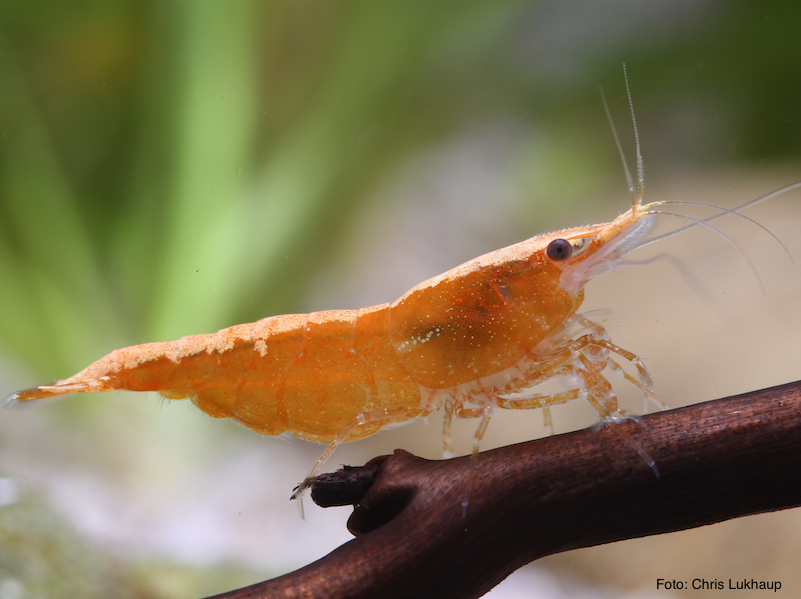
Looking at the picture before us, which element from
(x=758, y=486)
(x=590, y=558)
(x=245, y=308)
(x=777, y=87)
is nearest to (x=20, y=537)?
(x=245, y=308)

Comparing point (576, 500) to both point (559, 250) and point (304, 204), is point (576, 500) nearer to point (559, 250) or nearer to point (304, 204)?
point (559, 250)

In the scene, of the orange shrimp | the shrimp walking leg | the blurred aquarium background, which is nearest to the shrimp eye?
the orange shrimp

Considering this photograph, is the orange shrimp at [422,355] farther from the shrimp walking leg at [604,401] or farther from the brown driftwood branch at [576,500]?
the brown driftwood branch at [576,500]

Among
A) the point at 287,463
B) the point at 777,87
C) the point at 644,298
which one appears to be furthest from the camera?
the point at 287,463

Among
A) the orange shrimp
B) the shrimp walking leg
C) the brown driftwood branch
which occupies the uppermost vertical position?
the orange shrimp

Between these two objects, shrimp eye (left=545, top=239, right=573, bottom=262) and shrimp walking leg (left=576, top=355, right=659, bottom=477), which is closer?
shrimp walking leg (left=576, top=355, right=659, bottom=477)

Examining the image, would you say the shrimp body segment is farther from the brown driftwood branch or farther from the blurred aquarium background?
the blurred aquarium background

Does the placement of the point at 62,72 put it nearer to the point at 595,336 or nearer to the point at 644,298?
the point at 595,336
